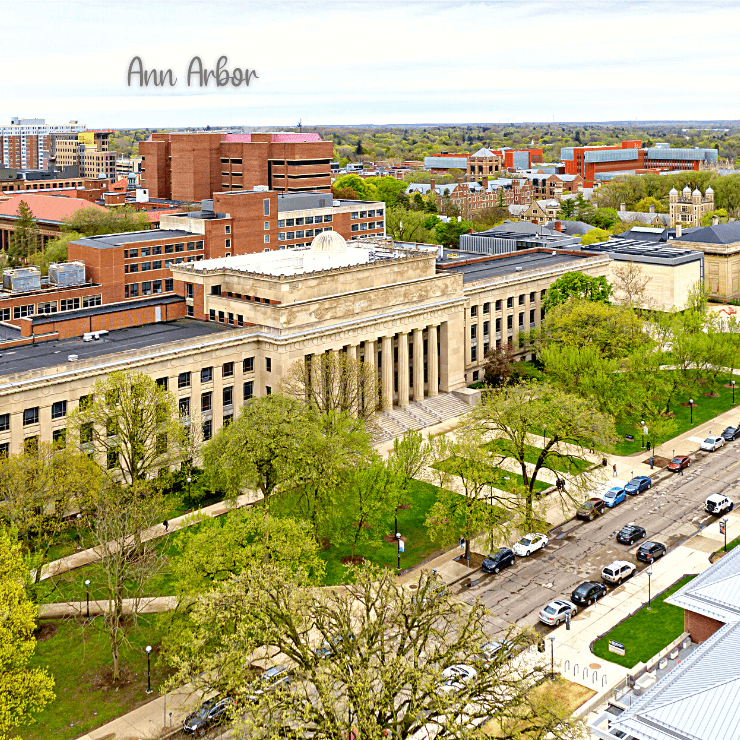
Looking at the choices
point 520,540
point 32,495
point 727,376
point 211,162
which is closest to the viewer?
point 32,495

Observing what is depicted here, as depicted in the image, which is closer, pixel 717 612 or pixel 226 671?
pixel 226 671

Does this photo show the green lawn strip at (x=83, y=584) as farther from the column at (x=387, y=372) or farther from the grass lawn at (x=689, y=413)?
the grass lawn at (x=689, y=413)

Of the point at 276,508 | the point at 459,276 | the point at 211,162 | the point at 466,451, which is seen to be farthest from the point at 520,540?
the point at 211,162

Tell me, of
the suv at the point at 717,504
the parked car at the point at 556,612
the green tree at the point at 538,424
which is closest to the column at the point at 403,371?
the green tree at the point at 538,424

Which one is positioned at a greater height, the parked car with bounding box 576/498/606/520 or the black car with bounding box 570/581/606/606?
the parked car with bounding box 576/498/606/520

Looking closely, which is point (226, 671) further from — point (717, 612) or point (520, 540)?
point (520, 540)

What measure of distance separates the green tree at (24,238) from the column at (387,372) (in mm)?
86592

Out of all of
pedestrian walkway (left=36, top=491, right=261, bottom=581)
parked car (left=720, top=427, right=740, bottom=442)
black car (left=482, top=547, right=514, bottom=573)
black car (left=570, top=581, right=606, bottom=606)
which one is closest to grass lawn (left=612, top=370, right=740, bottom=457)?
parked car (left=720, top=427, right=740, bottom=442)

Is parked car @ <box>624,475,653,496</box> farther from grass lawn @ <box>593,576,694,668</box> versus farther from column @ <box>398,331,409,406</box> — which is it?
column @ <box>398,331,409,406</box>

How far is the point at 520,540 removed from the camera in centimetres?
7000

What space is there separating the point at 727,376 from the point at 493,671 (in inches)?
3532

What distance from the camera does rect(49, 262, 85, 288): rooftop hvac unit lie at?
109 meters

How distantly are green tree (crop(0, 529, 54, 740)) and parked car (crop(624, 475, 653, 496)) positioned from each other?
53.5m

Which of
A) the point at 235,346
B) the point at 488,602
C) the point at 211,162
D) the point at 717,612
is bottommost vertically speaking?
the point at 488,602
